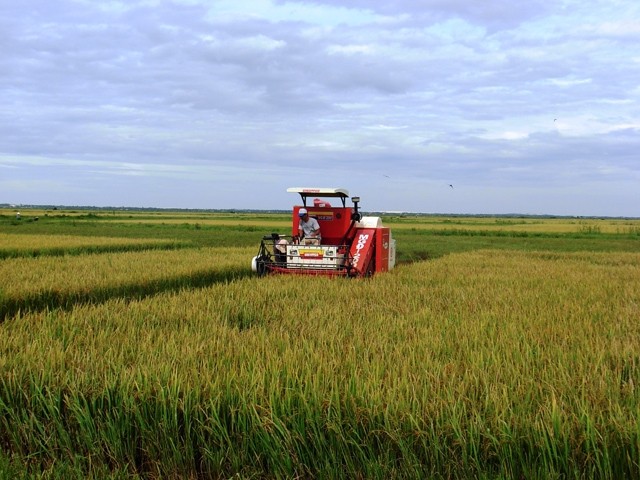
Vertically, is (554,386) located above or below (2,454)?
above

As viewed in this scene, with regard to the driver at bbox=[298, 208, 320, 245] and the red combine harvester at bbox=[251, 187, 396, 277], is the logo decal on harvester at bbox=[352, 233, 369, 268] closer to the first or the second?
the red combine harvester at bbox=[251, 187, 396, 277]

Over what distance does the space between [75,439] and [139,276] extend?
25.4 ft

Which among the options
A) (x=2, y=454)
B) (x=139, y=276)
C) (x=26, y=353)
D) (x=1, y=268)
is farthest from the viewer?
(x=1, y=268)

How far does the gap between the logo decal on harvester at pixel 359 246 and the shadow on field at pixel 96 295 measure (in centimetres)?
267

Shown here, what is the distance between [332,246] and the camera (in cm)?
1070

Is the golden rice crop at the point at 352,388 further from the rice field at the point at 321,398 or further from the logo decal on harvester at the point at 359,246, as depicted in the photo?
the logo decal on harvester at the point at 359,246

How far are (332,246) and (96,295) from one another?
4525 millimetres

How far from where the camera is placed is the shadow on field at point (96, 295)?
8.25 meters

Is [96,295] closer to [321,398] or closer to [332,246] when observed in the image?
[332,246]

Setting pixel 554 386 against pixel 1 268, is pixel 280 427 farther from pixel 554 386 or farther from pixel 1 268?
pixel 1 268

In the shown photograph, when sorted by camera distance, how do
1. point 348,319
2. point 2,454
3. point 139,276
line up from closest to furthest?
point 2,454 → point 348,319 → point 139,276

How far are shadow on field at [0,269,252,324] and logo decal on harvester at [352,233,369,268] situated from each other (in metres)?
2.67

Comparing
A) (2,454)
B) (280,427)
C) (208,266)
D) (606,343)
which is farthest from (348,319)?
(208,266)

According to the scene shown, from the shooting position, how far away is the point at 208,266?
510 inches
